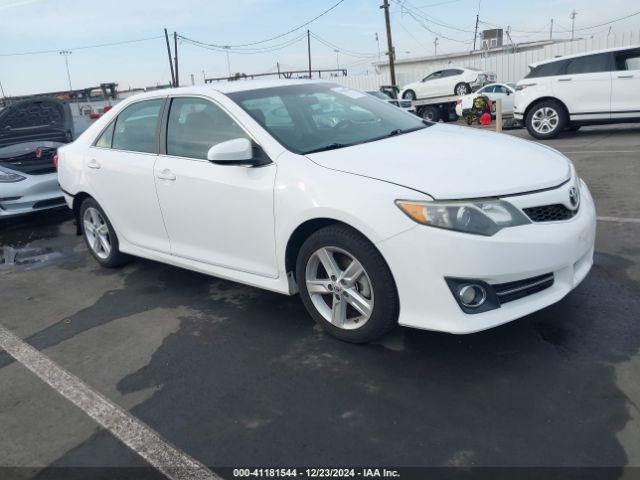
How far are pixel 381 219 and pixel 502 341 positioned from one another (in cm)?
106

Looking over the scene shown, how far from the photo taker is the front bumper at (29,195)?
21.9 feet

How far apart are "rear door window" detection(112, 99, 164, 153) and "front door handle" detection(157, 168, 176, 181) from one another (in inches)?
10.1

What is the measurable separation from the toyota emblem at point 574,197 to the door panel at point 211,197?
1.70 m

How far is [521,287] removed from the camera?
285cm

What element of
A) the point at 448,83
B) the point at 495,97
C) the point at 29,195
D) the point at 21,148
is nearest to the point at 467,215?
the point at 29,195

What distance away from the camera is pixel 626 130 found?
38.0 ft

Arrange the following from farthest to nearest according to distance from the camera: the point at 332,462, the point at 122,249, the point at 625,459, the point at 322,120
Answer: the point at 122,249 → the point at 322,120 → the point at 332,462 → the point at 625,459

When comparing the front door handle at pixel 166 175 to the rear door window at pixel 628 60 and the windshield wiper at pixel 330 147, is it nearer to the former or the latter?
the windshield wiper at pixel 330 147

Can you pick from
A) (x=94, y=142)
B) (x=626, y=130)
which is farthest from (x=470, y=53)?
(x=94, y=142)

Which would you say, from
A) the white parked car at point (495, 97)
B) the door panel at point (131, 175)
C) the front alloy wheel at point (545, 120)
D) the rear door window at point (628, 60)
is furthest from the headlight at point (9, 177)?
the white parked car at point (495, 97)

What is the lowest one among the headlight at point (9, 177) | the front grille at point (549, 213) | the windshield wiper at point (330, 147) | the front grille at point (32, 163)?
the front grille at point (549, 213)

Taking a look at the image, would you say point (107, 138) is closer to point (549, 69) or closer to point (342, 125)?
point (342, 125)

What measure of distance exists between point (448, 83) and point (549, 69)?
12598 millimetres

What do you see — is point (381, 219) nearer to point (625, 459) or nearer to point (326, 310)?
point (326, 310)
